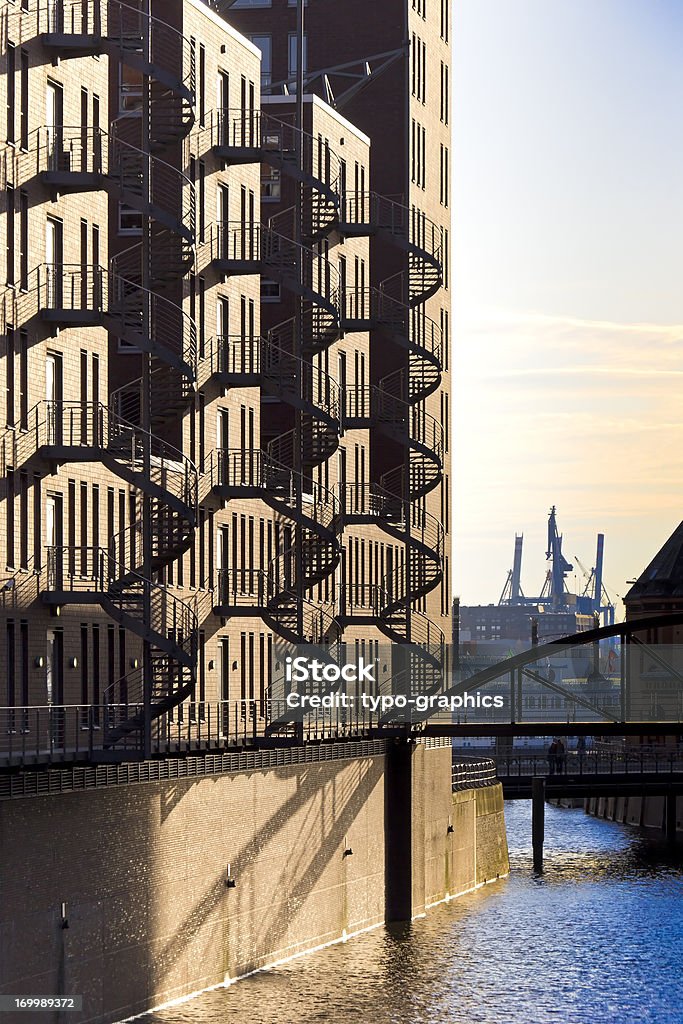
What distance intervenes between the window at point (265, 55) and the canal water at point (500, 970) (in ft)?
108

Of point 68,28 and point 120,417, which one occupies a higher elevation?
point 68,28

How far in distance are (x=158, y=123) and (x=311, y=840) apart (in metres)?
19.7

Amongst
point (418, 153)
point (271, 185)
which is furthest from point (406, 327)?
point (418, 153)

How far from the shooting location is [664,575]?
462 ft

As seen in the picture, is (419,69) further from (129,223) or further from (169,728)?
(169,728)

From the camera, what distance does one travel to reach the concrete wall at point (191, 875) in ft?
139

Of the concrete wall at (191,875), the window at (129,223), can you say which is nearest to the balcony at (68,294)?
the concrete wall at (191,875)

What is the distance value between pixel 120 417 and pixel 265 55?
41.0m

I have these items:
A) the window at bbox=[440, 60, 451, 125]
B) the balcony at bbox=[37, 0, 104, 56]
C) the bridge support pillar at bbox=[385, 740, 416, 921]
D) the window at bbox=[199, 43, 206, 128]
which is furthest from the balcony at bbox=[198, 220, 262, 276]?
the window at bbox=[440, 60, 451, 125]

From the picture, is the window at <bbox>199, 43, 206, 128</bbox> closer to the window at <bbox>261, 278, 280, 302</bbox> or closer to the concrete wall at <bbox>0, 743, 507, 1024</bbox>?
the window at <bbox>261, 278, 280, 302</bbox>

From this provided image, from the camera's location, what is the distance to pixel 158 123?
55688 millimetres

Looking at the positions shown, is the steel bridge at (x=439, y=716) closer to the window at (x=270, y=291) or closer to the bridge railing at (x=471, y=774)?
the bridge railing at (x=471, y=774)

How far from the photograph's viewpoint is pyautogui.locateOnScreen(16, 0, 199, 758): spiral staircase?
49.4 m

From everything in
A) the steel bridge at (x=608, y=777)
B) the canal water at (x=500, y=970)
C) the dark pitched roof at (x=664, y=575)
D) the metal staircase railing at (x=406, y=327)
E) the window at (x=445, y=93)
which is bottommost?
the canal water at (x=500, y=970)
